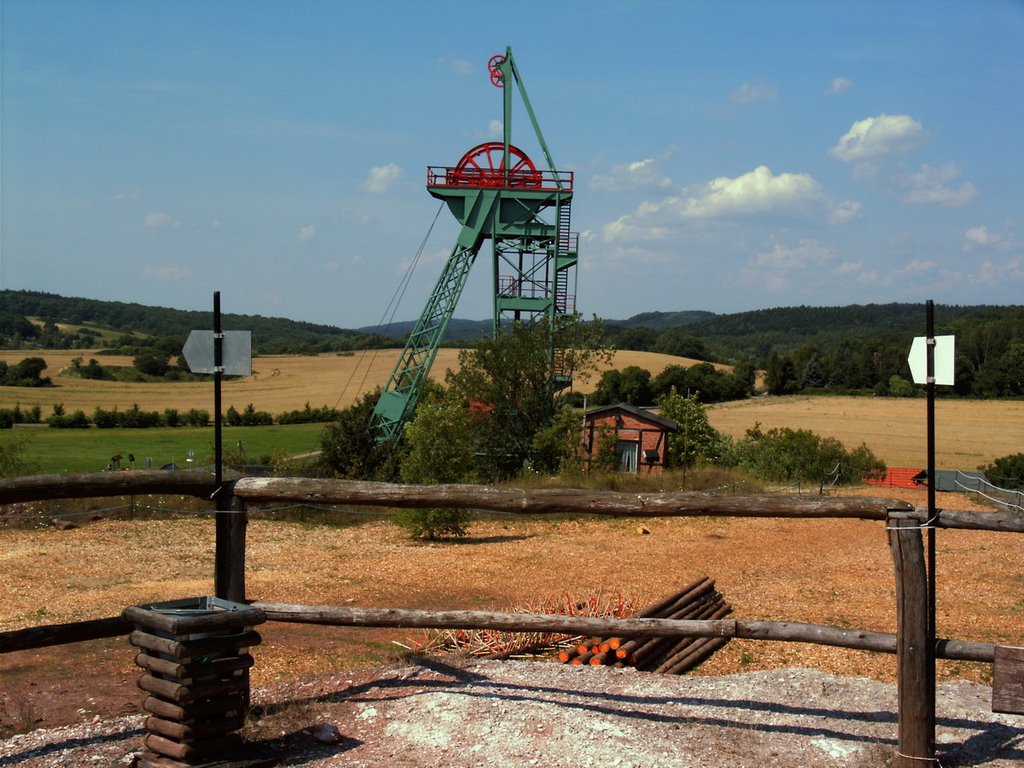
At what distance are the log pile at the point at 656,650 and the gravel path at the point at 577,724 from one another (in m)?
0.66

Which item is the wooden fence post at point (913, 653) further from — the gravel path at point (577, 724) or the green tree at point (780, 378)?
the green tree at point (780, 378)

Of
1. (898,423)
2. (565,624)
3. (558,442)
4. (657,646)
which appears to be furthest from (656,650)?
(898,423)

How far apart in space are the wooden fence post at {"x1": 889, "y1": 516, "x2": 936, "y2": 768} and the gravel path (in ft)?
0.82

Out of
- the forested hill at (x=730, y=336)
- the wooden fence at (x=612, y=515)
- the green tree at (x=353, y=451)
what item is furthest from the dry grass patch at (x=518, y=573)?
the forested hill at (x=730, y=336)

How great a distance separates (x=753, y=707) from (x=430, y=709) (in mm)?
2366

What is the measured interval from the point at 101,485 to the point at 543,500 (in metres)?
3.15

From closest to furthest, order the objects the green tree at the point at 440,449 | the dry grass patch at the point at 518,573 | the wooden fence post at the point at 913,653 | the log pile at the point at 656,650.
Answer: the wooden fence post at the point at 913,653
the log pile at the point at 656,650
the dry grass patch at the point at 518,573
the green tree at the point at 440,449

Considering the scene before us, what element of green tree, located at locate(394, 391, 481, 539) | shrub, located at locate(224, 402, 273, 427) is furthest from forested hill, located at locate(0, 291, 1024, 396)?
green tree, located at locate(394, 391, 481, 539)

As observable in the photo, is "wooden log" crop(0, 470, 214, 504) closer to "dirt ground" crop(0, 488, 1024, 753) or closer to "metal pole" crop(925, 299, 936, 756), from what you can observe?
"dirt ground" crop(0, 488, 1024, 753)

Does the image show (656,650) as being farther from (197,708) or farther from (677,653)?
(197,708)

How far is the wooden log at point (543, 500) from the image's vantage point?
260 inches

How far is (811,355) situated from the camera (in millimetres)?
103688

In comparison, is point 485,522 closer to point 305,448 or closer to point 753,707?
point 753,707

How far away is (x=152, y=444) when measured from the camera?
182 ft
